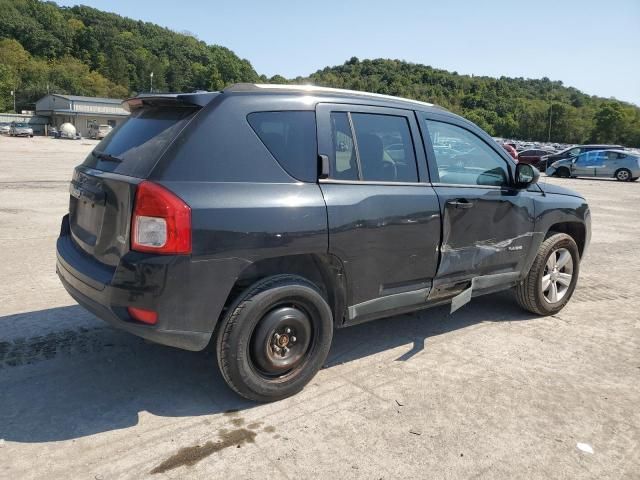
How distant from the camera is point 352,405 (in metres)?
3.33

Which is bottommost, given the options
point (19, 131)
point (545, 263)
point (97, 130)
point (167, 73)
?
point (545, 263)

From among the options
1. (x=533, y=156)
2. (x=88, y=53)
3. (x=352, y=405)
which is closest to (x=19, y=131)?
(x=533, y=156)

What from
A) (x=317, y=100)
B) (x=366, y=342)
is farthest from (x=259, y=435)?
(x=317, y=100)

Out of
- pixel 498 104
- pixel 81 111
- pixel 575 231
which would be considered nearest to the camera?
pixel 575 231

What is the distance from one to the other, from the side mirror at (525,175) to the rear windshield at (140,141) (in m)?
2.85

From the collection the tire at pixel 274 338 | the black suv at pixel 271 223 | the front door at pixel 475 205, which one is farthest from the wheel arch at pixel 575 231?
the tire at pixel 274 338

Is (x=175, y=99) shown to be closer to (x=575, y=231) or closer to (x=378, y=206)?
(x=378, y=206)

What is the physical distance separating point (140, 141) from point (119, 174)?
10.8 inches

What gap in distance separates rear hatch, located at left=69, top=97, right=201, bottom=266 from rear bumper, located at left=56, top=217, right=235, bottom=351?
0.45 feet

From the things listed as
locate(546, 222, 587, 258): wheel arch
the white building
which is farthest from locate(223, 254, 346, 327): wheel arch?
the white building

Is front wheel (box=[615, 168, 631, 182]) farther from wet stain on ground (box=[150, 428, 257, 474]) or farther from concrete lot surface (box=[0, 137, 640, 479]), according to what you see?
wet stain on ground (box=[150, 428, 257, 474])

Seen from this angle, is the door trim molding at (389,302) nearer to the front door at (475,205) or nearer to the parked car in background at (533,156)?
the front door at (475,205)

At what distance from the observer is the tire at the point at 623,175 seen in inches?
1072

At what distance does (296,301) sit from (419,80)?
118m
